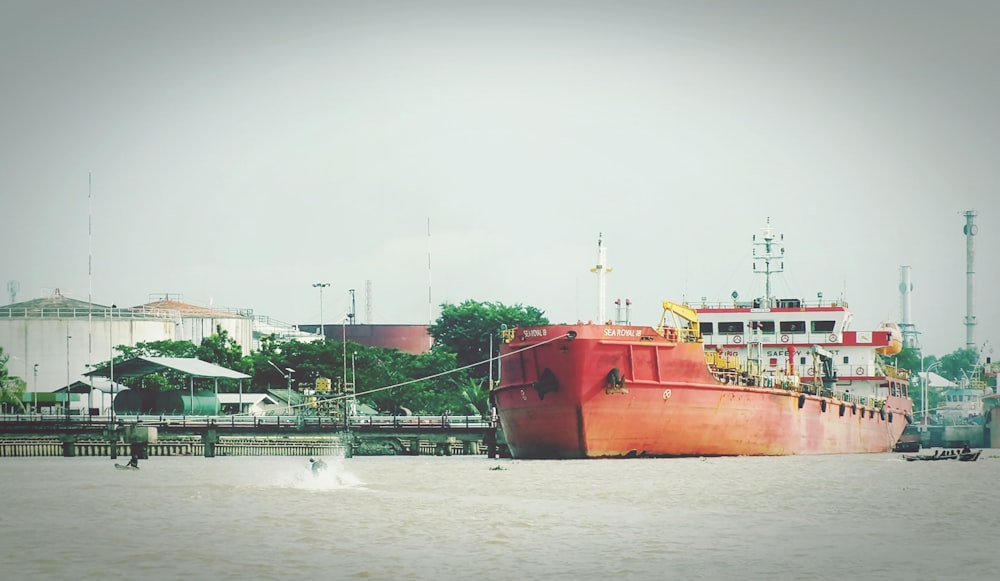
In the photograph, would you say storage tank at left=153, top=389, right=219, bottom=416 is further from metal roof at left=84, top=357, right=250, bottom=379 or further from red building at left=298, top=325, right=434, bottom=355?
red building at left=298, top=325, right=434, bottom=355

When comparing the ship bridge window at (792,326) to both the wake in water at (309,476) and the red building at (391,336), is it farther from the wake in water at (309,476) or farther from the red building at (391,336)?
the red building at (391,336)

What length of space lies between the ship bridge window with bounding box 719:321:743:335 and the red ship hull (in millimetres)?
14694

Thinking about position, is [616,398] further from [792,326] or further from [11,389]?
[11,389]

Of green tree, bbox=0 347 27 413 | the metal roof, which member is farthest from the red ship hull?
green tree, bbox=0 347 27 413

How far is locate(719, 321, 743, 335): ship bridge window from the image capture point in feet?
291

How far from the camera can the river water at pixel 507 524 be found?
33094mm

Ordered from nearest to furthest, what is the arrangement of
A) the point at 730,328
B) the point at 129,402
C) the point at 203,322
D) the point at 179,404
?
the point at 730,328, the point at 179,404, the point at 129,402, the point at 203,322

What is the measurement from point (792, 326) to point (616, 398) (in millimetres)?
26000

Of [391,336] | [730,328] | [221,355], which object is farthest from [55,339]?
[730,328]

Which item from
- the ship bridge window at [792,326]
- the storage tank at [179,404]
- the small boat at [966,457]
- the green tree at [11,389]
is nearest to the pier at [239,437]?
the storage tank at [179,404]

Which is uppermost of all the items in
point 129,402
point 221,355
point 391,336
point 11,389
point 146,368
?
point 391,336

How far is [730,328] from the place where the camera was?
8894cm

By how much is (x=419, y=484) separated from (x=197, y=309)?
349ft

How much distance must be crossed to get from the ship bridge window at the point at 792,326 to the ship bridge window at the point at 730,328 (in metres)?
2.57
